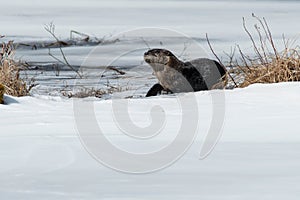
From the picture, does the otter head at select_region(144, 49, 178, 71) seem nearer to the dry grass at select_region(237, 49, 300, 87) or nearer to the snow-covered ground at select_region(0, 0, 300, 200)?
the snow-covered ground at select_region(0, 0, 300, 200)

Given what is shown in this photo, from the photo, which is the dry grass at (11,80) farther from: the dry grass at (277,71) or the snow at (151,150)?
the dry grass at (277,71)

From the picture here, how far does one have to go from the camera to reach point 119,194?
11.2 ft

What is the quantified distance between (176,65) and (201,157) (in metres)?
4.71

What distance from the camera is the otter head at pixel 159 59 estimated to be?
8781mm

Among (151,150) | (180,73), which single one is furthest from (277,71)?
(151,150)

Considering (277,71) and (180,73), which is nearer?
(277,71)

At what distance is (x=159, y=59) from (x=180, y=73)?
0.97 feet

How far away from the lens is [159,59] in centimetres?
882

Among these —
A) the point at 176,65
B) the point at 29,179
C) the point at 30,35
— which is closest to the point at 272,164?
the point at 29,179

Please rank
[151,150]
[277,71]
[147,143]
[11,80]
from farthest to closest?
[277,71] < [11,80] < [147,143] < [151,150]

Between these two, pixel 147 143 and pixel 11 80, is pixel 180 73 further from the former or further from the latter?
pixel 147 143

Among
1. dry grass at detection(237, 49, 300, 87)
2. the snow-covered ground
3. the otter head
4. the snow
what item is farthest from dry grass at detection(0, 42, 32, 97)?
dry grass at detection(237, 49, 300, 87)

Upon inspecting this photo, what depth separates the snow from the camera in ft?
11.4

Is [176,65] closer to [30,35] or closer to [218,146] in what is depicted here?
[218,146]
